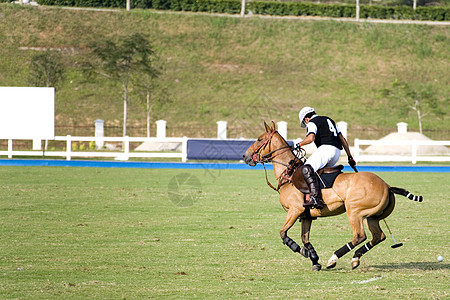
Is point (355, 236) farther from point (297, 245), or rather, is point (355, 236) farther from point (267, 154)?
point (267, 154)

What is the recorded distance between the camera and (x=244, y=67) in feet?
209

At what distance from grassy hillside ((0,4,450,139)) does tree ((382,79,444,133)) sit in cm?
86

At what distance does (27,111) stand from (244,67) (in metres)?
31.7

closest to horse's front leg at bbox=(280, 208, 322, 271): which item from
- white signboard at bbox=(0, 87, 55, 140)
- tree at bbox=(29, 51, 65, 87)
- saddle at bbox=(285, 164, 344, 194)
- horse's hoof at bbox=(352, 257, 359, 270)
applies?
saddle at bbox=(285, 164, 344, 194)

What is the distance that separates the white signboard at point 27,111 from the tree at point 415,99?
1122 inches

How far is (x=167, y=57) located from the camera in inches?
2499

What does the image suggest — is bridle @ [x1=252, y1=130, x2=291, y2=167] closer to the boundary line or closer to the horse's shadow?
the horse's shadow

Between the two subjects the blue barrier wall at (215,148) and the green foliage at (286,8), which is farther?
the green foliage at (286,8)

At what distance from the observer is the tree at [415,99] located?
52.2 meters

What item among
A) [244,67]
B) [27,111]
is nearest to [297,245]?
[27,111]

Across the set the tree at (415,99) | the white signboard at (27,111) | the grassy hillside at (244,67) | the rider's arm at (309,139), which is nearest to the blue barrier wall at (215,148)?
the white signboard at (27,111)

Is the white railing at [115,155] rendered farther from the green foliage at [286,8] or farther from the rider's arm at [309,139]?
the green foliage at [286,8]

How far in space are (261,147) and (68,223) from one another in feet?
16.9

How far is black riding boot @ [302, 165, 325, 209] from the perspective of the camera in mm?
9375
